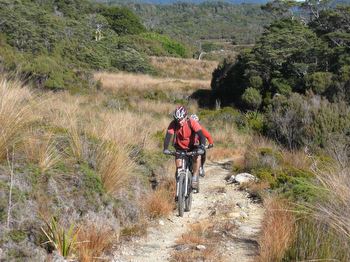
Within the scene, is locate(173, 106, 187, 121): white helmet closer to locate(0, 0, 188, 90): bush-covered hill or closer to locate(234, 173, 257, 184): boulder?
locate(234, 173, 257, 184): boulder

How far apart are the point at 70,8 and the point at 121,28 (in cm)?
900

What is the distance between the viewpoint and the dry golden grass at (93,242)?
4.85m

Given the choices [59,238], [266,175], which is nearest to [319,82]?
[266,175]

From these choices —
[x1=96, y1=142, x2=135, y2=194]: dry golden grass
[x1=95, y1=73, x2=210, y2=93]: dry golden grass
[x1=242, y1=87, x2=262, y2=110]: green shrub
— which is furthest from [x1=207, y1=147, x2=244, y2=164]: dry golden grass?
[x1=95, y1=73, x2=210, y2=93]: dry golden grass

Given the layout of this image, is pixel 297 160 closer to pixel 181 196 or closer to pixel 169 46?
pixel 181 196

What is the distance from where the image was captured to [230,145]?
15523 mm

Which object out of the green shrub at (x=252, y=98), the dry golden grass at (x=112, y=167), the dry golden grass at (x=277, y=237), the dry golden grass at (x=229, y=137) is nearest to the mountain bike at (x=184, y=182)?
the dry golden grass at (x=112, y=167)

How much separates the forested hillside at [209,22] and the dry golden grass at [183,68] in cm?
4252

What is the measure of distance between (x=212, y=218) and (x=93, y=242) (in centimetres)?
248

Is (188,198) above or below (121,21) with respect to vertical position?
below

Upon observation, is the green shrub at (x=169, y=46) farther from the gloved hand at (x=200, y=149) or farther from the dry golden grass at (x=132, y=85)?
the gloved hand at (x=200, y=149)

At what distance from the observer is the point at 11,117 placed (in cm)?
536

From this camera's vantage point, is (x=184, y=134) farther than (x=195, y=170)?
No

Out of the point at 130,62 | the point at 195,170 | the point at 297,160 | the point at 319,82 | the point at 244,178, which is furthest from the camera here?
the point at 130,62
